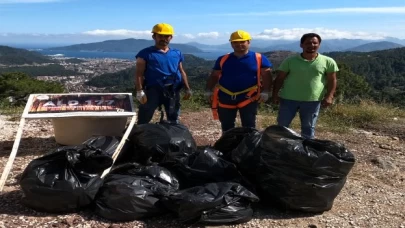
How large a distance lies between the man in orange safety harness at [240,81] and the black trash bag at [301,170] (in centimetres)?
92

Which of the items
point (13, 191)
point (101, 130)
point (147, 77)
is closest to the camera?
point (13, 191)

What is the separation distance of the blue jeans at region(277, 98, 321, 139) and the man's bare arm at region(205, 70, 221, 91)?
0.70 m

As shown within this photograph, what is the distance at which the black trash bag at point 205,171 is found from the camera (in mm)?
3355

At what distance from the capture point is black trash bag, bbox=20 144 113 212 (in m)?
3.01

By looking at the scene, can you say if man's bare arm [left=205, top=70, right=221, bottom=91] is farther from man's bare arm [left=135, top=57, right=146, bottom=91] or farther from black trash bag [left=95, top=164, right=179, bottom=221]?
black trash bag [left=95, top=164, right=179, bottom=221]

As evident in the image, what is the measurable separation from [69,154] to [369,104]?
7266mm

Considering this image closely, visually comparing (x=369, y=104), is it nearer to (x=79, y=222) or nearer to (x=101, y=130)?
(x=101, y=130)

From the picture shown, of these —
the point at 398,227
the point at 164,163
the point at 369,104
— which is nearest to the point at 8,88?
the point at 369,104

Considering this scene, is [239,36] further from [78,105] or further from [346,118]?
[346,118]

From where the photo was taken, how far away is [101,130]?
188 inches

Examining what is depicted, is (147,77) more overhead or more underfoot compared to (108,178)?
more overhead

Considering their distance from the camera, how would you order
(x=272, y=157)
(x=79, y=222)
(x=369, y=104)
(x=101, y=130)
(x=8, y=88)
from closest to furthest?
(x=79, y=222)
(x=272, y=157)
(x=101, y=130)
(x=369, y=104)
(x=8, y=88)

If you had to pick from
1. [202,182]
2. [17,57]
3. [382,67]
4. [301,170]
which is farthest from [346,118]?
[17,57]

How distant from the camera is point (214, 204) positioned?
2.91 m
